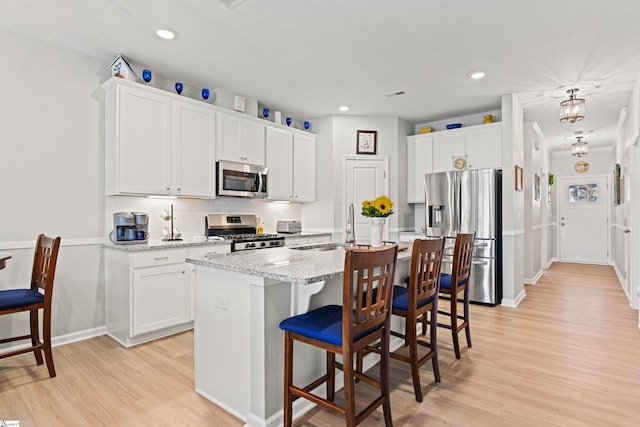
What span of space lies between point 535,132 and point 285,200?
4.54 metres

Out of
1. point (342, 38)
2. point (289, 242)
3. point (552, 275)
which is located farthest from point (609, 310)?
point (342, 38)

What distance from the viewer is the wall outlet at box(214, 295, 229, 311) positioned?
6.68 ft

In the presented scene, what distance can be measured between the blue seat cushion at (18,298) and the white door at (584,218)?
31.9 feet

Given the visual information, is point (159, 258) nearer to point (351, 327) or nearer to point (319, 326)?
point (319, 326)

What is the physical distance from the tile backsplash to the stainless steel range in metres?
0.09

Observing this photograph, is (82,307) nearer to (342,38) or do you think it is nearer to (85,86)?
(85,86)

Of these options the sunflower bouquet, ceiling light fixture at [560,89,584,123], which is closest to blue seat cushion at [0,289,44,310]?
the sunflower bouquet

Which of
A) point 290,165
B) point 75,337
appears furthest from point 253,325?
point 290,165

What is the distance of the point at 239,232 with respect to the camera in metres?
4.50

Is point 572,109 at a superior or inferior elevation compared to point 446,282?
superior

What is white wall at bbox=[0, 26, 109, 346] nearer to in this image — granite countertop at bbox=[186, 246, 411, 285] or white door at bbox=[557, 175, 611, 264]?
granite countertop at bbox=[186, 246, 411, 285]

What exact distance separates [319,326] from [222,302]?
69 centimetres

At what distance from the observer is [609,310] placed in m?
4.20

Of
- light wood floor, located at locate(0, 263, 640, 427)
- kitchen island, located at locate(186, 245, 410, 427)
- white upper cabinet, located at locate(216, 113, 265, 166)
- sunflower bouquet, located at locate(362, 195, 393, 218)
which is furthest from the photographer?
white upper cabinet, located at locate(216, 113, 265, 166)
